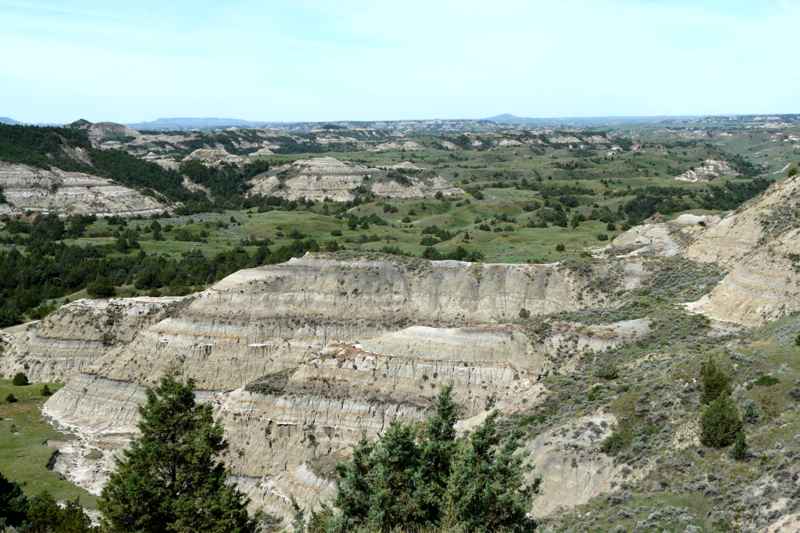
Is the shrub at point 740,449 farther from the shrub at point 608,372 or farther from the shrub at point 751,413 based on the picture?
the shrub at point 608,372

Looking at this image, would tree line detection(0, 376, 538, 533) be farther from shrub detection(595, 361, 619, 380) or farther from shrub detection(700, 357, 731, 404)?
shrub detection(595, 361, 619, 380)

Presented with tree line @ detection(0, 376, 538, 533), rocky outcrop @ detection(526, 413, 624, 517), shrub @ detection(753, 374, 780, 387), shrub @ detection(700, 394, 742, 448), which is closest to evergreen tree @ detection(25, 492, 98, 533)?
tree line @ detection(0, 376, 538, 533)

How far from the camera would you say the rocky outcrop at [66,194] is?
122069 mm

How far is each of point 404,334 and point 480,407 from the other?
6.44 m

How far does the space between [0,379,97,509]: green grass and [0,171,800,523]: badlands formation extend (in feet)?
3.65

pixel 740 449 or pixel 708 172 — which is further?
pixel 708 172

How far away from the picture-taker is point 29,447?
4719cm

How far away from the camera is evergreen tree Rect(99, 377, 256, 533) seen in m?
23.0

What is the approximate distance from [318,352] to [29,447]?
63.1 feet

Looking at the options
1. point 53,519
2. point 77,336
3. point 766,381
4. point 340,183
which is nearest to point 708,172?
point 340,183

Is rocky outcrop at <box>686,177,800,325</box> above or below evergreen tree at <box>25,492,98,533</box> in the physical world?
above

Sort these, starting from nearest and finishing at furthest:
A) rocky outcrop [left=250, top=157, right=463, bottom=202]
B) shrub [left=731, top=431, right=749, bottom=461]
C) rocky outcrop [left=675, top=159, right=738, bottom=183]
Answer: shrub [left=731, top=431, right=749, bottom=461], rocky outcrop [left=250, top=157, right=463, bottom=202], rocky outcrop [left=675, top=159, right=738, bottom=183]

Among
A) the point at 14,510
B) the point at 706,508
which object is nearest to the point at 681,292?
the point at 706,508

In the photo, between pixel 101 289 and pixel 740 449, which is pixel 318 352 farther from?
pixel 101 289
